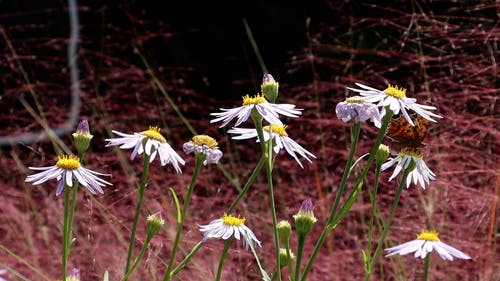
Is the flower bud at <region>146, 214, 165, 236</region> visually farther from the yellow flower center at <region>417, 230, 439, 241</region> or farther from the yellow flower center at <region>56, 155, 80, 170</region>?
the yellow flower center at <region>417, 230, 439, 241</region>

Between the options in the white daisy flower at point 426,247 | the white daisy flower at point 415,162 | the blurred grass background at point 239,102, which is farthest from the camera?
the blurred grass background at point 239,102

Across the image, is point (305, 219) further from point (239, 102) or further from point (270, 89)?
point (239, 102)

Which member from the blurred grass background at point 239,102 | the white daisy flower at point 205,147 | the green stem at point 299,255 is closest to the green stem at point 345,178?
the green stem at point 299,255

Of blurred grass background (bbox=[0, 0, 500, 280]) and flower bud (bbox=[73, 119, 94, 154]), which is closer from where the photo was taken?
flower bud (bbox=[73, 119, 94, 154])

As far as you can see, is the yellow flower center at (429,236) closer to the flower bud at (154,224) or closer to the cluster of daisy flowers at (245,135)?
the cluster of daisy flowers at (245,135)

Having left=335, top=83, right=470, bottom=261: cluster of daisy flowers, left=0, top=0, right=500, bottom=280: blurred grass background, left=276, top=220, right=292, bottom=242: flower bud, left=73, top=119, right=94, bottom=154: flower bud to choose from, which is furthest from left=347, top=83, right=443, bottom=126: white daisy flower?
left=0, top=0, right=500, bottom=280: blurred grass background

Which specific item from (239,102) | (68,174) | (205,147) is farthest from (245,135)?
(239,102)

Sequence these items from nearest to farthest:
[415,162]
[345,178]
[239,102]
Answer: [345,178]
[415,162]
[239,102]
